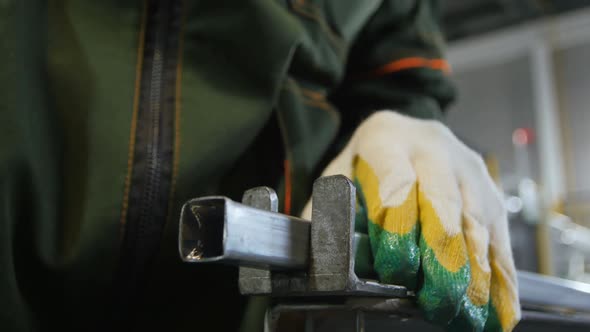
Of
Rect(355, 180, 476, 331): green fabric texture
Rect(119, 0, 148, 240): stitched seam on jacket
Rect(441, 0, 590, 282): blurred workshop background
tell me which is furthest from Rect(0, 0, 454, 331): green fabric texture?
Rect(441, 0, 590, 282): blurred workshop background

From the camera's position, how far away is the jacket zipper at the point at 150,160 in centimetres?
58

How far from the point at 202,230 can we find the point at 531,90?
4.82m

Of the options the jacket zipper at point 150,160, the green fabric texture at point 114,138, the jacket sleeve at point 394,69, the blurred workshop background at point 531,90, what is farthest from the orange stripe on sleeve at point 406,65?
the blurred workshop background at point 531,90

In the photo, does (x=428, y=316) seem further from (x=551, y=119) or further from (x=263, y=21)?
(x=551, y=119)

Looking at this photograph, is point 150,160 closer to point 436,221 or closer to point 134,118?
point 134,118

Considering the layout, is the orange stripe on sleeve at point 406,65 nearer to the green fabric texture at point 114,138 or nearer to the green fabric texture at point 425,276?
the green fabric texture at point 114,138

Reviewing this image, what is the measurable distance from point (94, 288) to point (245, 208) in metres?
0.32

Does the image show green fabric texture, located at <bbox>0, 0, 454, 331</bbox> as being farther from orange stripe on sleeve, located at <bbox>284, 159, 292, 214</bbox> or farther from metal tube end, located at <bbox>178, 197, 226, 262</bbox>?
metal tube end, located at <bbox>178, 197, 226, 262</bbox>

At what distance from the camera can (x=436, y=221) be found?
483mm

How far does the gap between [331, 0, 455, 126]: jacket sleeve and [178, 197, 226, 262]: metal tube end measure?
0.58m

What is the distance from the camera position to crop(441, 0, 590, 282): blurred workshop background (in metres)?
4.40

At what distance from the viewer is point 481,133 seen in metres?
4.86

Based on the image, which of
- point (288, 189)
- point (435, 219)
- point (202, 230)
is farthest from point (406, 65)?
point (202, 230)

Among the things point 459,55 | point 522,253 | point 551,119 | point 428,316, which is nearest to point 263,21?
point 428,316
